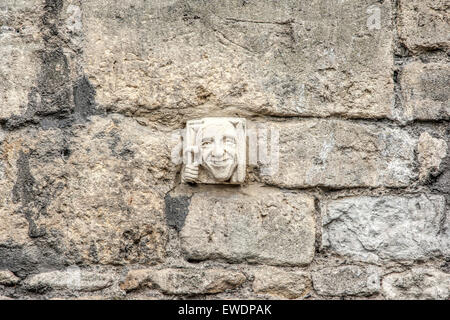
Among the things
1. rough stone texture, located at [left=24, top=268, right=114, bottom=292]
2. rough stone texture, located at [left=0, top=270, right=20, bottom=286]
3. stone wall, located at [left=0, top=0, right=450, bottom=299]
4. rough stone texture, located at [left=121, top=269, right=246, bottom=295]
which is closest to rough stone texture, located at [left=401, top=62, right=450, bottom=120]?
stone wall, located at [left=0, top=0, right=450, bottom=299]

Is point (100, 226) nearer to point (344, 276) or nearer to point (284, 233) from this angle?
point (284, 233)

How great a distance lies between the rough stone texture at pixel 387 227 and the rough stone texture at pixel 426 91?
0.31m

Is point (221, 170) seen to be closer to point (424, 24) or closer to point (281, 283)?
point (281, 283)

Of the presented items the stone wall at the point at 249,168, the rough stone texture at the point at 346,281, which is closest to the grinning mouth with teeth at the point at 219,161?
the stone wall at the point at 249,168

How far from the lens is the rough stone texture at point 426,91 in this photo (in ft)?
7.38

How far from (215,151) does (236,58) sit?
374mm

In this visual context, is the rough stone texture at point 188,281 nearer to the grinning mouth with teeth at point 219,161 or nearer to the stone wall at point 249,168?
the stone wall at point 249,168

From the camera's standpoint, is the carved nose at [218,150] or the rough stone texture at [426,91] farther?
the rough stone texture at [426,91]

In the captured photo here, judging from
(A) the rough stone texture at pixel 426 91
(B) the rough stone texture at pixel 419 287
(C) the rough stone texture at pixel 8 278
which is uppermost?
(A) the rough stone texture at pixel 426 91

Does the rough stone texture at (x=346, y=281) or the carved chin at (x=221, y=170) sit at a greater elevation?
the carved chin at (x=221, y=170)

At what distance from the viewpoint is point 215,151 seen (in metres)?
2.12

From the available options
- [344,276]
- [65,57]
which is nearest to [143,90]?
[65,57]

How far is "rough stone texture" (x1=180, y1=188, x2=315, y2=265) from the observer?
7.23ft

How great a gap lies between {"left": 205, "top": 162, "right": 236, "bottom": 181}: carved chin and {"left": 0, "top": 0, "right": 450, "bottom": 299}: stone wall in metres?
0.08
